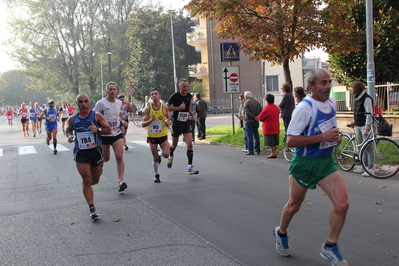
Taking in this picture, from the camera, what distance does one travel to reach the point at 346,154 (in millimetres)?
9203

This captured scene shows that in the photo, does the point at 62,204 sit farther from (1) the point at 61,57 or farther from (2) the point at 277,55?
(1) the point at 61,57

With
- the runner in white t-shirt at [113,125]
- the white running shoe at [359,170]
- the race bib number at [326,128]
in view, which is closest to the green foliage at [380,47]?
the white running shoe at [359,170]

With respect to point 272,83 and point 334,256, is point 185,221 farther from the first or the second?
point 272,83

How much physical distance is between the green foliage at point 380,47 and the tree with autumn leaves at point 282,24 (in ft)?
9.18

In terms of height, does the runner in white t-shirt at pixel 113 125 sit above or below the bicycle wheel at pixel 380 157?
above

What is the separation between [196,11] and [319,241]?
10580 millimetres

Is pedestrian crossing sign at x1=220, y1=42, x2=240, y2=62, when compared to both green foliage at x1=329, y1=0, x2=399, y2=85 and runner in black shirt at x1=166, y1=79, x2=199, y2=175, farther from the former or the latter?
runner in black shirt at x1=166, y1=79, x2=199, y2=175

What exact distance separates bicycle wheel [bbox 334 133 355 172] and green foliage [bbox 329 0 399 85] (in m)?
7.55

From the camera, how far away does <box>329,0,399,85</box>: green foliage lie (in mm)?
16234

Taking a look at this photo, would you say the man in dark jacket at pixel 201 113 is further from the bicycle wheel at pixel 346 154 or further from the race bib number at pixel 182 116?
the bicycle wheel at pixel 346 154

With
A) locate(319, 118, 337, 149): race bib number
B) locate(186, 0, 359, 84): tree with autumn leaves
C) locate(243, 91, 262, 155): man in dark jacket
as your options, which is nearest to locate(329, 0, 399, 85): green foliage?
locate(186, 0, 359, 84): tree with autumn leaves

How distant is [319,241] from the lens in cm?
464

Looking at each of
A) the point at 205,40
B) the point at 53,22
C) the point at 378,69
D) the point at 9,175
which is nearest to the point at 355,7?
the point at 378,69

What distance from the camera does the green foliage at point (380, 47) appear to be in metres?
16.2
